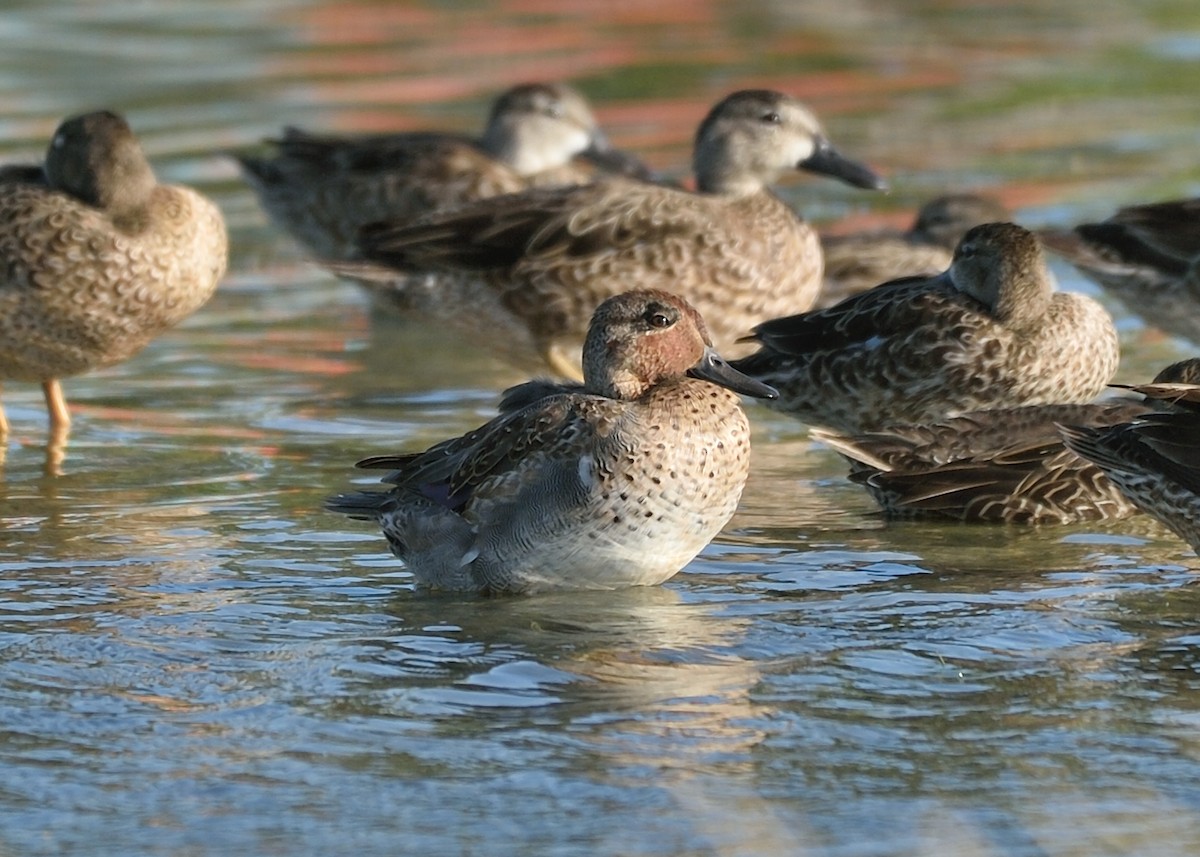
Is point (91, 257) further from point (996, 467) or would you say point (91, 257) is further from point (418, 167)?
point (996, 467)

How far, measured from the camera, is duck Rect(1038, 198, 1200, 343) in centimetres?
962

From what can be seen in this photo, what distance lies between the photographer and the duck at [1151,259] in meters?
9.62

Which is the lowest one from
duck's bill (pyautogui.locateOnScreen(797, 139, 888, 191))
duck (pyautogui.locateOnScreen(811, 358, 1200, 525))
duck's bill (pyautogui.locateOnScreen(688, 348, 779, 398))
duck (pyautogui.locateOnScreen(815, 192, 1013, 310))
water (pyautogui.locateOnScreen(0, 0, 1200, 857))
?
water (pyautogui.locateOnScreen(0, 0, 1200, 857))

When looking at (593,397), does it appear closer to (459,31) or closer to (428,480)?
(428,480)

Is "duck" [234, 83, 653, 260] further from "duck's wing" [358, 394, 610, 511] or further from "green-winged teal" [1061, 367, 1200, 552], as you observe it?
"green-winged teal" [1061, 367, 1200, 552]

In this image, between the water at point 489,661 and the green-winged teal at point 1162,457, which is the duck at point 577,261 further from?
the green-winged teal at point 1162,457

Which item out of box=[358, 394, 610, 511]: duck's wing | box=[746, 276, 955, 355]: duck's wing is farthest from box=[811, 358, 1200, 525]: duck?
box=[358, 394, 610, 511]: duck's wing

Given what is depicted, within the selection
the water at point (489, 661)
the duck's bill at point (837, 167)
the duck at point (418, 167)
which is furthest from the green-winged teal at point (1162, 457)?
the duck at point (418, 167)

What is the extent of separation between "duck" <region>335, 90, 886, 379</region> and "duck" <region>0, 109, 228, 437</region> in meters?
1.08

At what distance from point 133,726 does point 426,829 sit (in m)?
0.99

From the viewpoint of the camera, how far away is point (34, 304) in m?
8.86

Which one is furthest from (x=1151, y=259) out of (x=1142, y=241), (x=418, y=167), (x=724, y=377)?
(x=418, y=167)

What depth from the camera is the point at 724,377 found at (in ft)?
21.9

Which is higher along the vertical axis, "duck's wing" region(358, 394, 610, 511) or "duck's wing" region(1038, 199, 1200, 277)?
"duck's wing" region(1038, 199, 1200, 277)
